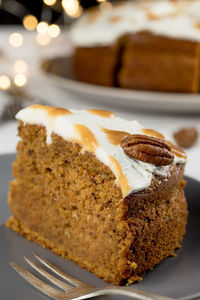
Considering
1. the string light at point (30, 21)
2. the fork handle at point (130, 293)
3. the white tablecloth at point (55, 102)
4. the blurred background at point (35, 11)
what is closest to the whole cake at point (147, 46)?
the white tablecloth at point (55, 102)

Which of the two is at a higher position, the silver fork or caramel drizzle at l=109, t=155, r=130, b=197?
caramel drizzle at l=109, t=155, r=130, b=197

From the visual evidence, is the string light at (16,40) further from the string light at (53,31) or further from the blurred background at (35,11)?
the blurred background at (35,11)

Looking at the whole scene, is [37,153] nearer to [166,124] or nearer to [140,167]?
[140,167]

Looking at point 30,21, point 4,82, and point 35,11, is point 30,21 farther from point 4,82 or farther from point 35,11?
point 4,82

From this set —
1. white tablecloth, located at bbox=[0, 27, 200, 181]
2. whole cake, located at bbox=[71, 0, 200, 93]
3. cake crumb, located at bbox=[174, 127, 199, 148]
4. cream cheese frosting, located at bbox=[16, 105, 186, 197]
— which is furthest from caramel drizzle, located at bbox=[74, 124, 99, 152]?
whole cake, located at bbox=[71, 0, 200, 93]

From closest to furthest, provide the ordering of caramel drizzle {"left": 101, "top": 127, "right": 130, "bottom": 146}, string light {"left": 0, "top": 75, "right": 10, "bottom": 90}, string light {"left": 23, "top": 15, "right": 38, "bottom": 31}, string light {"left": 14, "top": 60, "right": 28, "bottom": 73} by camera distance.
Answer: caramel drizzle {"left": 101, "top": 127, "right": 130, "bottom": 146} < string light {"left": 0, "top": 75, "right": 10, "bottom": 90} < string light {"left": 14, "top": 60, "right": 28, "bottom": 73} < string light {"left": 23, "top": 15, "right": 38, "bottom": 31}

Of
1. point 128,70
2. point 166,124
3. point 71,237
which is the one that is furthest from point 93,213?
point 128,70

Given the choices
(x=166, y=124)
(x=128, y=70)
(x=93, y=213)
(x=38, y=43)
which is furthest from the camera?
(x=38, y=43)

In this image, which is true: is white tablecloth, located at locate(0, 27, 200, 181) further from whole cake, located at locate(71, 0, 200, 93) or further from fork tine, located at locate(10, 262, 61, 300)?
fork tine, located at locate(10, 262, 61, 300)
